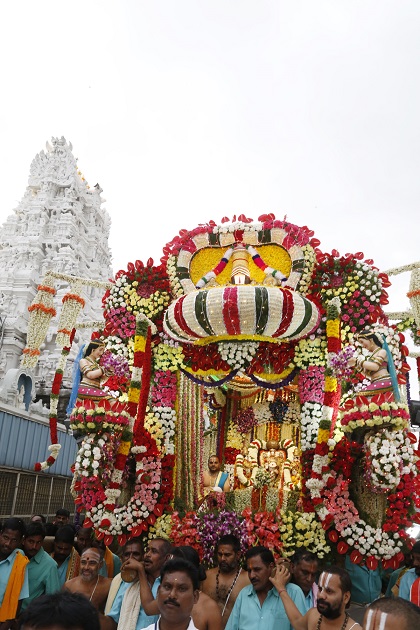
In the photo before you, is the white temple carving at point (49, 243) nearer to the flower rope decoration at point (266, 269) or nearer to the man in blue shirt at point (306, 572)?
the flower rope decoration at point (266, 269)

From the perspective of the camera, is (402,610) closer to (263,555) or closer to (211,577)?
(263,555)

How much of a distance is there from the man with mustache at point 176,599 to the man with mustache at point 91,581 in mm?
1608

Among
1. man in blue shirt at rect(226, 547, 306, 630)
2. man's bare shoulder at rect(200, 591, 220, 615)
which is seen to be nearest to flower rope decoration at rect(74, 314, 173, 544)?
man in blue shirt at rect(226, 547, 306, 630)

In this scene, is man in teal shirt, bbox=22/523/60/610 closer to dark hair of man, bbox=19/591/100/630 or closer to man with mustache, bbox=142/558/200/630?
man with mustache, bbox=142/558/200/630

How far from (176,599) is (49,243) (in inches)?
824

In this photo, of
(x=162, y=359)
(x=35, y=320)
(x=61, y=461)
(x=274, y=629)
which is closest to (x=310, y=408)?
(x=162, y=359)

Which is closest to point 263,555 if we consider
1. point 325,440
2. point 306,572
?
point 306,572

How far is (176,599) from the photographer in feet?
8.26

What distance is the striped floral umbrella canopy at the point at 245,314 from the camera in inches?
270

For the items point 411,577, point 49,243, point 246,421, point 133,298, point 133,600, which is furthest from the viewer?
point 49,243

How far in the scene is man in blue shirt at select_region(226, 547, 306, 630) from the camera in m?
3.51

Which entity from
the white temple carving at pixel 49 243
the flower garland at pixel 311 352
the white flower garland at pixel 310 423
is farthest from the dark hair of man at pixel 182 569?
the white temple carving at pixel 49 243

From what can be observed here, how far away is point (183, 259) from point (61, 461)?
8.07 metres

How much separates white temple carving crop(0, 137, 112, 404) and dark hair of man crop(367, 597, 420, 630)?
15942 mm
